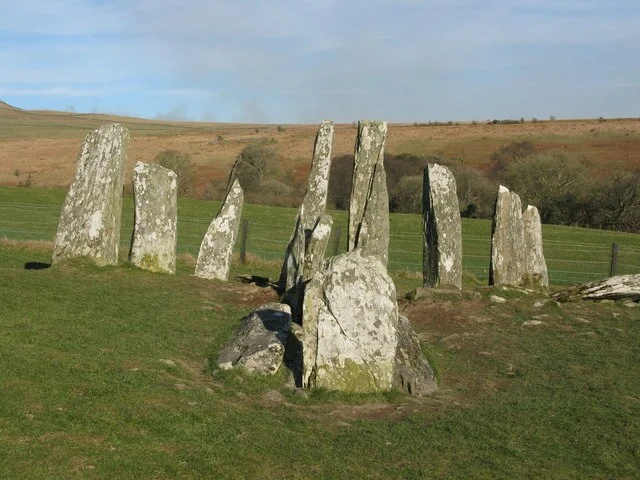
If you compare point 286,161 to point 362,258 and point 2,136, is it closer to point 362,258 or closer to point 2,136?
point 2,136

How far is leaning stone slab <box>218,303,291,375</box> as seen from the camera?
11.6m

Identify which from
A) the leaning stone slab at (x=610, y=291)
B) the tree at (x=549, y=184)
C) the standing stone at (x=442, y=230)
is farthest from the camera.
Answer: the tree at (x=549, y=184)

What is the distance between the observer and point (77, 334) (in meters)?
12.3

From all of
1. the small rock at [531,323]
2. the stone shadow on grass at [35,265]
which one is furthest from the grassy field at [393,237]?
the small rock at [531,323]

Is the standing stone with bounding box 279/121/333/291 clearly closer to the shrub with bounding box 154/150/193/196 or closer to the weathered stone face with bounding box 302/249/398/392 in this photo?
the weathered stone face with bounding box 302/249/398/392

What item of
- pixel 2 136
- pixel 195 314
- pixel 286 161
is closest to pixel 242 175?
pixel 286 161

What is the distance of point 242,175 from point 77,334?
154 ft

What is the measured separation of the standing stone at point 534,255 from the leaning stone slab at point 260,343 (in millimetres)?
9315

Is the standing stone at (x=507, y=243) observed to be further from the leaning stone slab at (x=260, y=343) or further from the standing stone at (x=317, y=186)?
the leaning stone slab at (x=260, y=343)

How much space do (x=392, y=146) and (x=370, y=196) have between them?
6465cm

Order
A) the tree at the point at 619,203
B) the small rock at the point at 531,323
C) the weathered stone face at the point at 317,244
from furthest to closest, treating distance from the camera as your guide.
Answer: the tree at the point at 619,203 → the weathered stone face at the point at 317,244 → the small rock at the point at 531,323

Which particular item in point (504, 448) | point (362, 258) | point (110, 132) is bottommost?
point (504, 448)

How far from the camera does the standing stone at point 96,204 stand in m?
18.6

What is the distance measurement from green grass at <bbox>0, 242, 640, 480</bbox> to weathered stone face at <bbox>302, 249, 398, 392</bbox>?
1.15 feet
